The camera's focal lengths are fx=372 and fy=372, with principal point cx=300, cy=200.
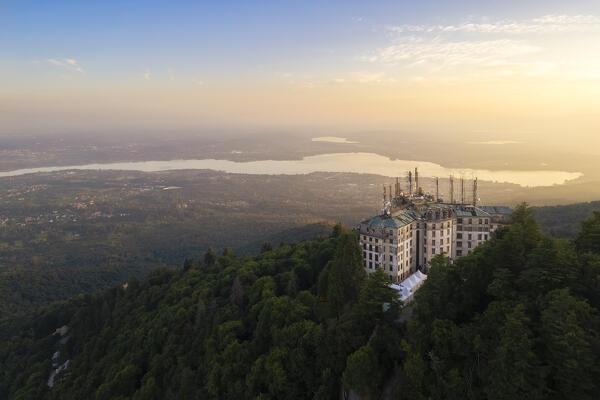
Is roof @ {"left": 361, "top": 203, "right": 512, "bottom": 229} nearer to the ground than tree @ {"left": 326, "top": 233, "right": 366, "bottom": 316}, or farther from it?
farther from it

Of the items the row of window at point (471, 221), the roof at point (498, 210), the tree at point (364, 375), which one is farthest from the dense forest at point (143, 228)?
the tree at point (364, 375)

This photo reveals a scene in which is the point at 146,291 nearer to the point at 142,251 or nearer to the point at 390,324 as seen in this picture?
the point at 390,324

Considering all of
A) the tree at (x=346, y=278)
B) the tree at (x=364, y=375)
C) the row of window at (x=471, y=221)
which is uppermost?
the row of window at (x=471, y=221)

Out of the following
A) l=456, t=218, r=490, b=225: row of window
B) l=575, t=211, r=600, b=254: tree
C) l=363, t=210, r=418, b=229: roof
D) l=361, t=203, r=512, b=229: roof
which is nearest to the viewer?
l=575, t=211, r=600, b=254: tree

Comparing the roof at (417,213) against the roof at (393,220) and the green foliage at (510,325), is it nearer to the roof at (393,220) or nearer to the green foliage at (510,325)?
the roof at (393,220)

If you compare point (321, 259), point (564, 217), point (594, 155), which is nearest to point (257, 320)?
point (321, 259)

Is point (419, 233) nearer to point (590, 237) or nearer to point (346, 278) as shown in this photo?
point (346, 278)

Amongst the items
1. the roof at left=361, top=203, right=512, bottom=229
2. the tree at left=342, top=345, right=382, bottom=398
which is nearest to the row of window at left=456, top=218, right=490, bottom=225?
the roof at left=361, top=203, right=512, bottom=229

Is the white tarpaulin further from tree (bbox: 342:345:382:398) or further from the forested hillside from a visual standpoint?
the forested hillside

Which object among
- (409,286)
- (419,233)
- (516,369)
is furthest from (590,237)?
(419,233)
